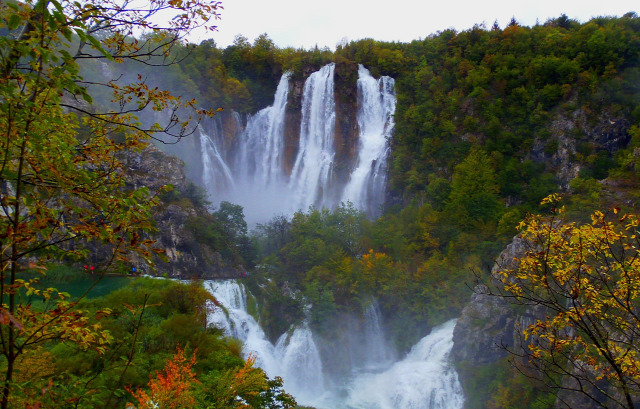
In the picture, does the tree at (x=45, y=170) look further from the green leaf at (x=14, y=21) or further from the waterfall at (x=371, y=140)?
the waterfall at (x=371, y=140)

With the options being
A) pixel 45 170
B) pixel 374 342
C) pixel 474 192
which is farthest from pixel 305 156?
pixel 45 170

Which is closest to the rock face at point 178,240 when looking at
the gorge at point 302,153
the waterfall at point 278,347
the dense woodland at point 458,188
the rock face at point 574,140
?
the dense woodland at point 458,188

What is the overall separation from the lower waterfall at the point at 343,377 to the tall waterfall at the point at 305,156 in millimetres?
14528

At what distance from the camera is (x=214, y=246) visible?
25.9 metres

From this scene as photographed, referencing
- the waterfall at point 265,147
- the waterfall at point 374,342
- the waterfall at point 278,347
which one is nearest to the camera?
the waterfall at point 278,347

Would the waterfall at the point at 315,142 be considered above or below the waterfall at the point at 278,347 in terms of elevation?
above

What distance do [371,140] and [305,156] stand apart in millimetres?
6277

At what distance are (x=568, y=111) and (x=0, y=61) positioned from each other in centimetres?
3179

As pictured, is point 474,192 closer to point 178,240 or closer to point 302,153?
point 302,153

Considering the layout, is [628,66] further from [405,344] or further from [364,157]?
[405,344]

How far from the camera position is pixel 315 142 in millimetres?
38562

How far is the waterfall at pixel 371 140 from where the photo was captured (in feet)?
113

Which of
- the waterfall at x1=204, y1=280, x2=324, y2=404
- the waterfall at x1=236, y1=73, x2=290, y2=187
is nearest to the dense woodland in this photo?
the waterfall at x1=204, y1=280, x2=324, y2=404

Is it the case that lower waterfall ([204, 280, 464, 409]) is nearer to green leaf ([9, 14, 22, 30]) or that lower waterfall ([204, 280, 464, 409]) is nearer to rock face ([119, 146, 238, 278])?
rock face ([119, 146, 238, 278])
